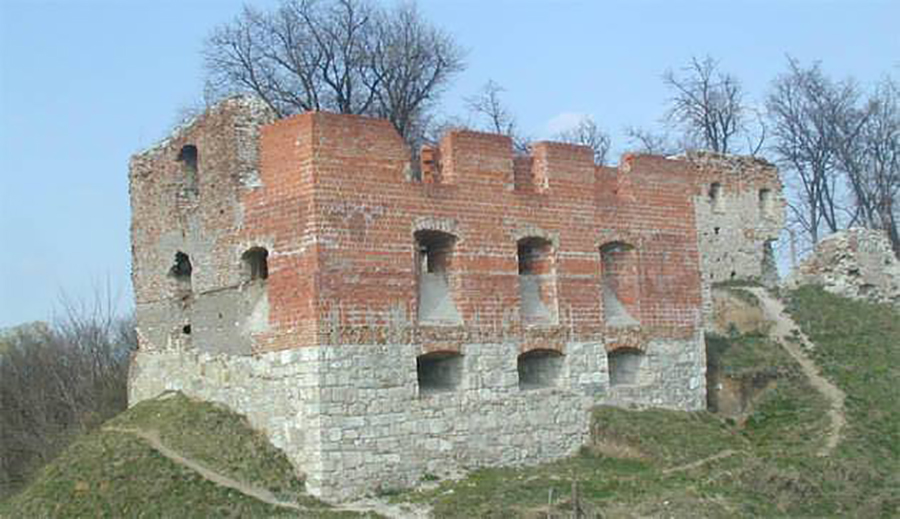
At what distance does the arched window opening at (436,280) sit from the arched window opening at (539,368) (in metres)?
1.80

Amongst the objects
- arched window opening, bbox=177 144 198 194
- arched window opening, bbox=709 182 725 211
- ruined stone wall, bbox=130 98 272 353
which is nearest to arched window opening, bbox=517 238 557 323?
ruined stone wall, bbox=130 98 272 353

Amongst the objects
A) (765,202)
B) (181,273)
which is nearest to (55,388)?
(181,273)

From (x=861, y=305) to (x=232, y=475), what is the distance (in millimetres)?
15553

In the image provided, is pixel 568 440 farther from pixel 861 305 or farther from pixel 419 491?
pixel 861 305

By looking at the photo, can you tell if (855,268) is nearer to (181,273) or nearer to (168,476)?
(181,273)

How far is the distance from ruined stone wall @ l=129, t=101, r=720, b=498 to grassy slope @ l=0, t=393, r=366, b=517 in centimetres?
35

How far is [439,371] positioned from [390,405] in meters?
1.57

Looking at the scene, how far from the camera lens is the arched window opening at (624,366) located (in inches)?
717

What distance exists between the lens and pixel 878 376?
63.8 feet

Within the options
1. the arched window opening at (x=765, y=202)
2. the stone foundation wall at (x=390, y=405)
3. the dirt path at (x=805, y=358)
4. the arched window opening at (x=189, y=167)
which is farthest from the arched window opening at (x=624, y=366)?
the arched window opening at (x=765, y=202)

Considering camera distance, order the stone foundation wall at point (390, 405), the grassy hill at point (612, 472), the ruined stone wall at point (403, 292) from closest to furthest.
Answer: the grassy hill at point (612, 472) < the stone foundation wall at point (390, 405) < the ruined stone wall at point (403, 292)

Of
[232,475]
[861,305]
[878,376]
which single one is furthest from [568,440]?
[861,305]

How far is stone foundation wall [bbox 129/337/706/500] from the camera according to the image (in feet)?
46.5

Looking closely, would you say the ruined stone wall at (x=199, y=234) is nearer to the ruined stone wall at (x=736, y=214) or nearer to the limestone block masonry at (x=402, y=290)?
the limestone block masonry at (x=402, y=290)
